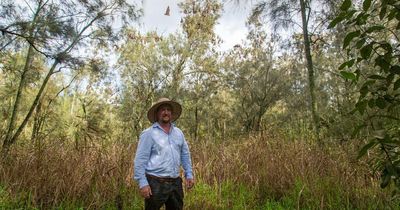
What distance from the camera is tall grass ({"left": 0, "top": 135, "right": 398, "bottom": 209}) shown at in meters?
4.89

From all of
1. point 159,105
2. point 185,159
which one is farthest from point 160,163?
point 159,105

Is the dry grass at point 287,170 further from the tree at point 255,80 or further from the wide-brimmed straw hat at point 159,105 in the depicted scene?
the tree at point 255,80

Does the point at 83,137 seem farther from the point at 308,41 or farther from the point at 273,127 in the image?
the point at 308,41

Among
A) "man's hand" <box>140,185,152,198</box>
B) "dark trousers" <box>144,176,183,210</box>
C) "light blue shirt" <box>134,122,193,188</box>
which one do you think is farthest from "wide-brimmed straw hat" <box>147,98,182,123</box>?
"man's hand" <box>140,185,152,198</box>

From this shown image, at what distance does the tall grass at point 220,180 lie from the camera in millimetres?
4895

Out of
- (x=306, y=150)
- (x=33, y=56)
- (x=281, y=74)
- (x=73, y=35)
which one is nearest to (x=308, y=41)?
(x=306, y=150)

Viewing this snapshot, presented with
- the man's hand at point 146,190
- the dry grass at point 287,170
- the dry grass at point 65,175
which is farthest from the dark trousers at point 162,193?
the dry grass at point 287,170

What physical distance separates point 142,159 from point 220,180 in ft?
8.64

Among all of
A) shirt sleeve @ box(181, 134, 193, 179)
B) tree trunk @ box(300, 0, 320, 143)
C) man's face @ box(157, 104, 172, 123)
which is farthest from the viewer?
tree trunk @ box(300, 0, 320, 143)

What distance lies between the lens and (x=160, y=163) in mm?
3854

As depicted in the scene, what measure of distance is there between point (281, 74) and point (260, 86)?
4.79 ft

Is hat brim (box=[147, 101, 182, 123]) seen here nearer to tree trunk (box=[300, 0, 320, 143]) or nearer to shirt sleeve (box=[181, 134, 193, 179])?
shirt sleeve (box=[181, 134, 193, 179])

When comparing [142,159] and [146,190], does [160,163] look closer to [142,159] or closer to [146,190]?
[142,159]

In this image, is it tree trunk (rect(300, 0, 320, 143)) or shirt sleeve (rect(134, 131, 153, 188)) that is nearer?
shirt sleeve (rect(134, 131, 153, 188))
